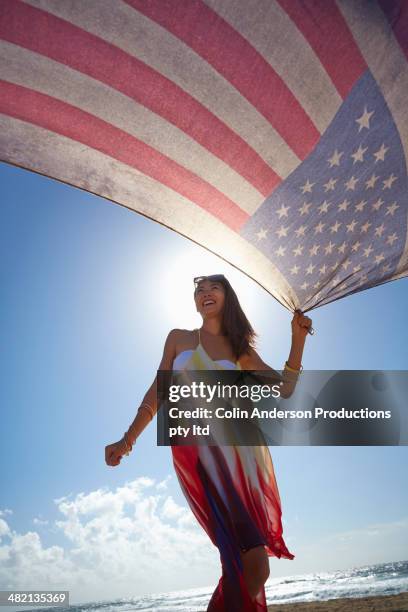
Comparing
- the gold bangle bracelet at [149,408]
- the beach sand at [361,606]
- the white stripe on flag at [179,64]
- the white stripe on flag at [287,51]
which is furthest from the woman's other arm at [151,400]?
the beach sand at [361,606]

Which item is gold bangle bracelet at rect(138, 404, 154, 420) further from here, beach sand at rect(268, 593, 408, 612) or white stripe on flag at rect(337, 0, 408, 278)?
beach sand at rect(268, 593, 408, 612)

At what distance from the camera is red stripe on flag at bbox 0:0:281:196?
2586 mm

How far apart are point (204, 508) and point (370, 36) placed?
2.68 meters

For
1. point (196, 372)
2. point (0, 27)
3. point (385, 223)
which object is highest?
point (0, 27)

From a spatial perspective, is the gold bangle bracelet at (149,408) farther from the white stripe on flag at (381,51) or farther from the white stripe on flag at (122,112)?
the white stripe on flag at (381,51)

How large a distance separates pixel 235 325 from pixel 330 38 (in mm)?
1782

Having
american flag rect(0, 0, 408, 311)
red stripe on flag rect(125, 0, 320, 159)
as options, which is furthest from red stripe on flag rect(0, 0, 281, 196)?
red stripe on flag rect(125, 0, 320, 159)

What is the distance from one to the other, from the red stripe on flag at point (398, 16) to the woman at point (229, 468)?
5.41 feet

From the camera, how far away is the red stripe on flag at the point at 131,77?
2.59m

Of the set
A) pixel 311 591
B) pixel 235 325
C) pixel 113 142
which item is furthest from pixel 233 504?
pixel 311 591

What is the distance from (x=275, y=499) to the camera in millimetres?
2477

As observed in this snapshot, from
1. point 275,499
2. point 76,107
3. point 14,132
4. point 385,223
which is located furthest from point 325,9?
point 275,499

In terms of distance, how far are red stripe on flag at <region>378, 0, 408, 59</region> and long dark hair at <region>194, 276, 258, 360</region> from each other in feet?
5.73

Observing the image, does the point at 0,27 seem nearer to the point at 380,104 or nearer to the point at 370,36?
the point at 370,36
